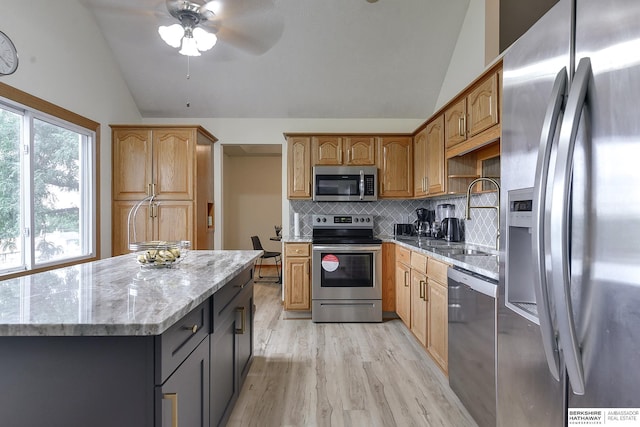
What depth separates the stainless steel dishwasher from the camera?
5.25 ft

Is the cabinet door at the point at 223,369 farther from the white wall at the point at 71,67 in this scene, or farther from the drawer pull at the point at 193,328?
the white wall at the point at 71,67

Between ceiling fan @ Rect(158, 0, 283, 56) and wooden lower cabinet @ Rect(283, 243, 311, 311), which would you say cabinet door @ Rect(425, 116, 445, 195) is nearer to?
wooden lower cabinet @ Rect(283, 243, 311, 311)

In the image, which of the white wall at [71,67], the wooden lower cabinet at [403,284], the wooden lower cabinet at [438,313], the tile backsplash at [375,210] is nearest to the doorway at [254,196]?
the tile backsplash at [375,210]

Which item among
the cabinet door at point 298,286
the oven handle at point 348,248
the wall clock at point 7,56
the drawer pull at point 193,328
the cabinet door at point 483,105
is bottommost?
the cabinet door at point 298,286

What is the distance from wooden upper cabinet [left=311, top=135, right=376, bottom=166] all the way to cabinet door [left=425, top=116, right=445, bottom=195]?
776 millimetres

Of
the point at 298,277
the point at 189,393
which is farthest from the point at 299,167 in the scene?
the point at 189,393

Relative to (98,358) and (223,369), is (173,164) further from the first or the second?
(98,358)

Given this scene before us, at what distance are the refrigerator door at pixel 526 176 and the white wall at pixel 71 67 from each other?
3.46 m

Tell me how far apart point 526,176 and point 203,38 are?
8.42 ft

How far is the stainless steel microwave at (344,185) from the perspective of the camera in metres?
3.93

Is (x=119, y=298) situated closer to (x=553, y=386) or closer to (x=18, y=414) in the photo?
(x=18, y=414)

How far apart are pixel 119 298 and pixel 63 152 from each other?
2924mm

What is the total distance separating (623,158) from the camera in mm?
733

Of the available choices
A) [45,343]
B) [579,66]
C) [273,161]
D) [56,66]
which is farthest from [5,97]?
[273,161]
